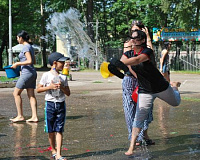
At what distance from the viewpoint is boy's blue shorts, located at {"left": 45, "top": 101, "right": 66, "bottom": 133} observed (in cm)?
518

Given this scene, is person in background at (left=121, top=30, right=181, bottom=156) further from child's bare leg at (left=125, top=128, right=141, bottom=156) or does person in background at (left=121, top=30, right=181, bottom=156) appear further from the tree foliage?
the tree foliage

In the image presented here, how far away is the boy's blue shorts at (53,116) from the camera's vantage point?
5182mm

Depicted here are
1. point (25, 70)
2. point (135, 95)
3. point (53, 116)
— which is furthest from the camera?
point (25, 70)

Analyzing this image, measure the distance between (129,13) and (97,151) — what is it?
130 ft

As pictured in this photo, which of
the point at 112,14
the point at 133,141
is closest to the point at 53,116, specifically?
the point at 133,141

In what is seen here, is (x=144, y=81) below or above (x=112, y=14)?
below

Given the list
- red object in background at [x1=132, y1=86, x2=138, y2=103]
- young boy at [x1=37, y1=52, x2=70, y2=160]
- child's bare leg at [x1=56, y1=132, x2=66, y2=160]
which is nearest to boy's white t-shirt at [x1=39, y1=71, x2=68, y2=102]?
young boy at [x1=37, y1=52, x2=70, y2=160]

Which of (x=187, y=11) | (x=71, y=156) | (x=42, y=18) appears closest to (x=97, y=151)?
(x=71, y=156)

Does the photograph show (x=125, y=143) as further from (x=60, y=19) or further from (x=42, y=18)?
(x=42, y=18)

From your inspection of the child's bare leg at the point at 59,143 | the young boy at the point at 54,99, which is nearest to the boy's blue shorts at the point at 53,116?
the young boy at the point at 54,99

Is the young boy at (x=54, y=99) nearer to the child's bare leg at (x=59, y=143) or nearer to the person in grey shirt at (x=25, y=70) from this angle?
the child's bare leg at (x=59, y=143)

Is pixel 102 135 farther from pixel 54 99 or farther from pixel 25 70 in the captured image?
pixel 25 70

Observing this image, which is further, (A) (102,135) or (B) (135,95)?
(A) (102,135)

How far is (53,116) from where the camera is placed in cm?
523
